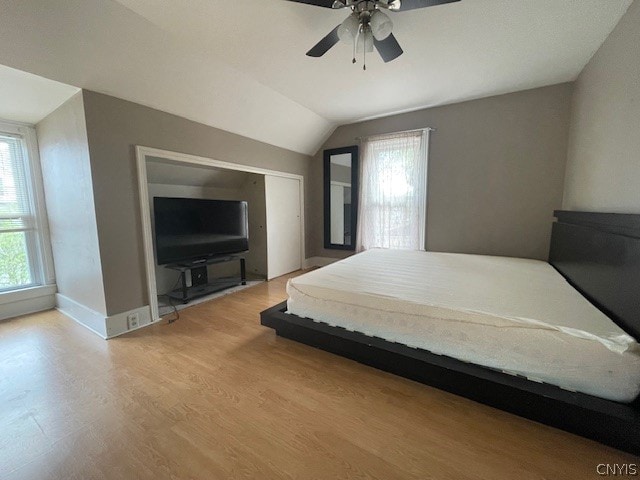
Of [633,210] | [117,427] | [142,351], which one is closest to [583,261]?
[633,210]

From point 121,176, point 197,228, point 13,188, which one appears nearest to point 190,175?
point 197,228

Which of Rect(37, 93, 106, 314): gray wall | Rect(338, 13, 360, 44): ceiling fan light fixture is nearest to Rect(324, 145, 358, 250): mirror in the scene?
Answer: Rect(338, 13, 360, 44): ceiling fan light fixture

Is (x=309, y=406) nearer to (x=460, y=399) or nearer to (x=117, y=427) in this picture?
(x=460, y=399)

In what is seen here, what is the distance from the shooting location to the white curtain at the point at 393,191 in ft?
12.2

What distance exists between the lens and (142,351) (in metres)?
2.07

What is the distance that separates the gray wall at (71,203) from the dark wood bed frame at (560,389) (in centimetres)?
184

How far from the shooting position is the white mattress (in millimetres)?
1193

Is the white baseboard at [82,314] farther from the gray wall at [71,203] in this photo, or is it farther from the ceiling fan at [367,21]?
the ceiling fan at [367,21]

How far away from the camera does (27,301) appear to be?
2.83 metres

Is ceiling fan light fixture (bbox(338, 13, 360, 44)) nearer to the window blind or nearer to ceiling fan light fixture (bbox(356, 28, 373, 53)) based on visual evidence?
ceiling fan light fixture (bbox(356, 28, 373, 53))

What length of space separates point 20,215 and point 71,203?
104cm

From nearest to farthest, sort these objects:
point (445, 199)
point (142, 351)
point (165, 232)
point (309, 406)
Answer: point (309, 406)
point (142, 351)
point (165, 232)
point (445, 199)

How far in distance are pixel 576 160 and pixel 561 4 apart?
1.61 metres

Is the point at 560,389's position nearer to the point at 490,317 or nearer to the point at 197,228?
the point at 490,317
